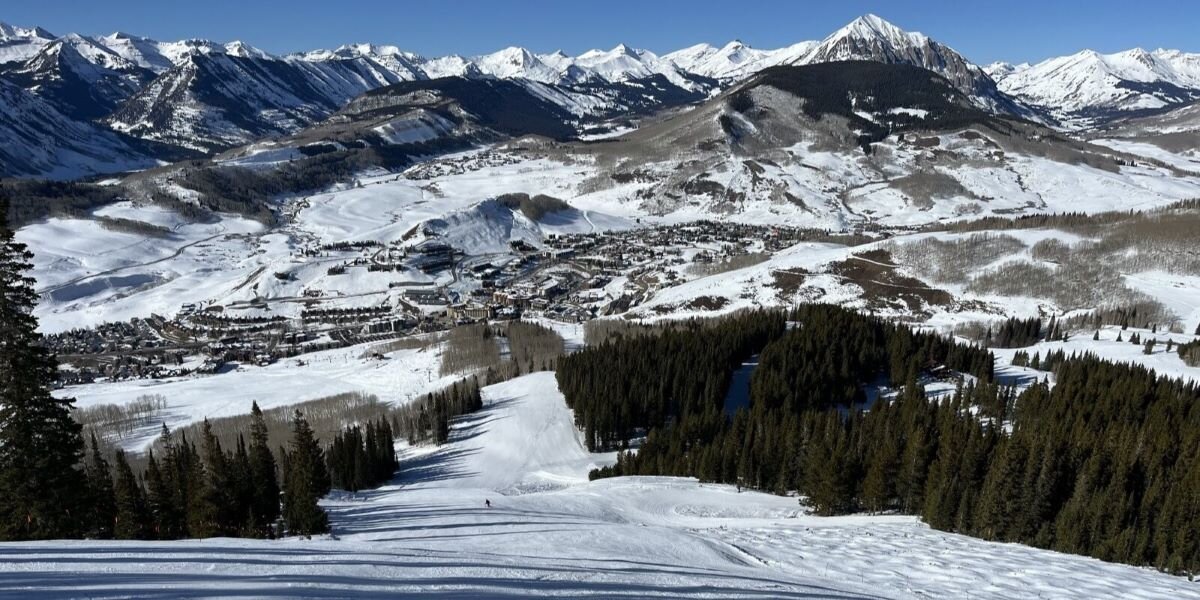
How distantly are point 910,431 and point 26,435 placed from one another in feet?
153

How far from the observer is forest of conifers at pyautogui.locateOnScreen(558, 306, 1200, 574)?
3175 cm

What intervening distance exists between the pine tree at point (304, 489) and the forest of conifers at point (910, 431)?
854 inches

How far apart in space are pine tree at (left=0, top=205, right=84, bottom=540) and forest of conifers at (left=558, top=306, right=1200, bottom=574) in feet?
113

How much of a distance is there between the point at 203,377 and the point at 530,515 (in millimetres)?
81425

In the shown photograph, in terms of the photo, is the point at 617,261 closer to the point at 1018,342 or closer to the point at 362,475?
the point at 1018,342

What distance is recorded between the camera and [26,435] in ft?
74.3

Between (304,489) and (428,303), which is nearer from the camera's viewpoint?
(304,489)

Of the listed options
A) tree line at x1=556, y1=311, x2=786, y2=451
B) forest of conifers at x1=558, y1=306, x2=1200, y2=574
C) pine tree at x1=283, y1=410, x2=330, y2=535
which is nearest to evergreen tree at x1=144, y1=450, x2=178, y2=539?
pine tree at x1=283, y1=410, x2=330, y2=535

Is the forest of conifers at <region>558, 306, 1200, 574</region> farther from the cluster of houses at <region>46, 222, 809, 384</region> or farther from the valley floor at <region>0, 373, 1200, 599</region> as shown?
the cluster of houses at <region>46, 222, 809, 384</region>

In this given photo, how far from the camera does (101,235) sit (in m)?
169

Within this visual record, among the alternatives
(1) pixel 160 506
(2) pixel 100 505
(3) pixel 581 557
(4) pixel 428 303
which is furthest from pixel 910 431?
(4) pixel 428 303

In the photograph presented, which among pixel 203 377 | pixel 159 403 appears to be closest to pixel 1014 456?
pixel 159 403

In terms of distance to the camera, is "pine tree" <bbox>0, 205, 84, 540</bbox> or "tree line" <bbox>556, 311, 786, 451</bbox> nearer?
"pine tree" <bbox>0, 205, 84, 540</bbox>

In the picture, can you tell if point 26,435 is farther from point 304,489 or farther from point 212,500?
point 304,489
